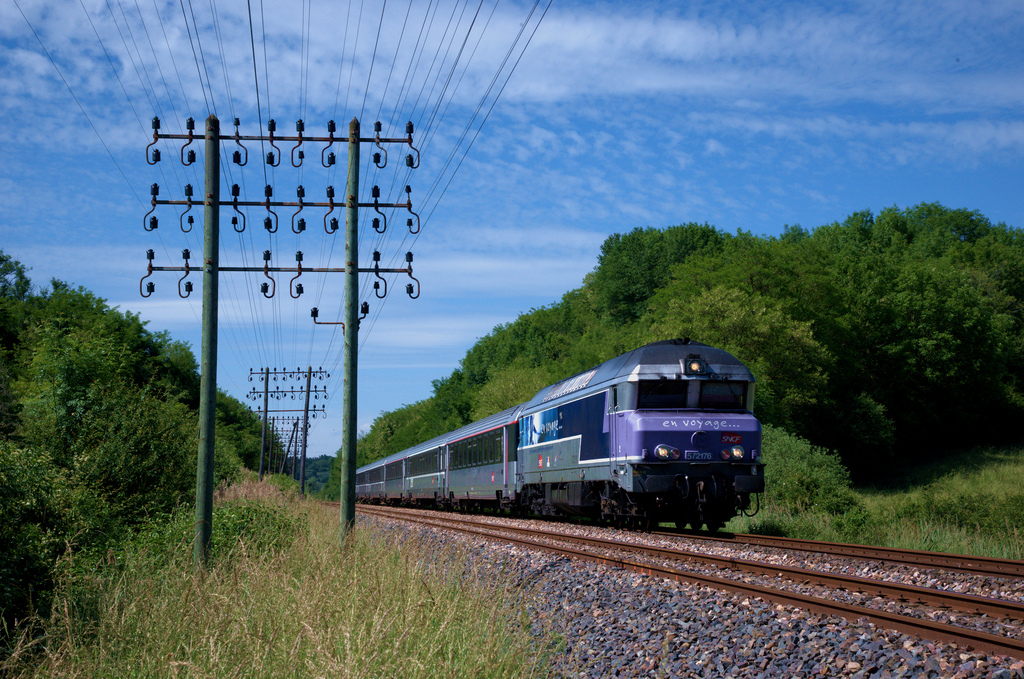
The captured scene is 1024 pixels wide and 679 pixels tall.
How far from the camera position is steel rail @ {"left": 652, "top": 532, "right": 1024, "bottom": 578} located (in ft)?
32.6

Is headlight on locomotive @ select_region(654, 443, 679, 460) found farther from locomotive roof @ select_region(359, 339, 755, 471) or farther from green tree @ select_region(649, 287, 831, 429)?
green tree @ select_region(649, 287, 831, 429)

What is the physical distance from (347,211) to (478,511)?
2229 centimetres

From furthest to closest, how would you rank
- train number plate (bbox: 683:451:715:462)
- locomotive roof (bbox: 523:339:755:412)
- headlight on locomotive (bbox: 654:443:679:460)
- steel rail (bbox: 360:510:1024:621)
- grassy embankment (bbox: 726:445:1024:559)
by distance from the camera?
1. locomotive roof (bbox: 523:339:755:412)
2. train number plate (bbox: 683:451:715:462)
3. headlight on locomotive (bbox: 654:443:679:460)
4. grassy embankment (bbox: 726:445:1024:559)
5. steel rail (bbox: 360:510:1024:621)

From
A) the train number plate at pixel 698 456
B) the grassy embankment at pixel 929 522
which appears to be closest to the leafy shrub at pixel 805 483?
the grassy embankment at pixel 929 522

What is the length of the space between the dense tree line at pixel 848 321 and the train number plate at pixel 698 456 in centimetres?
2222

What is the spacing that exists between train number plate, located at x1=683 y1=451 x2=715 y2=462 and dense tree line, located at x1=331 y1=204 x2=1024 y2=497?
22221mm

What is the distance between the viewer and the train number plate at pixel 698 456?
1510cm

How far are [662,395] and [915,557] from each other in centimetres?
533

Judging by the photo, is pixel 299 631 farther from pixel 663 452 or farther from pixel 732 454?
pixel 732 454

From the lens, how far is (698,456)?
15.1 m

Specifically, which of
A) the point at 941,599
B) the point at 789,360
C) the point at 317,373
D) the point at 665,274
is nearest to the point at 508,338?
the point at 665,274

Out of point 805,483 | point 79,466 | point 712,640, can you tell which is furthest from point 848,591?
point 805,483

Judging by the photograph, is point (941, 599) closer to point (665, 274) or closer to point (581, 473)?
point (581, 473)

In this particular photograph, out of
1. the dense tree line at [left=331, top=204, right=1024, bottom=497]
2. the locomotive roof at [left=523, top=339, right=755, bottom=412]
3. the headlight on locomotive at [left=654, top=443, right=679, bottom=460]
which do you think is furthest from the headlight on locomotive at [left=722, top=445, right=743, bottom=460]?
the dense tree line at [left=331, top=204, right=1024, bottom=497]
